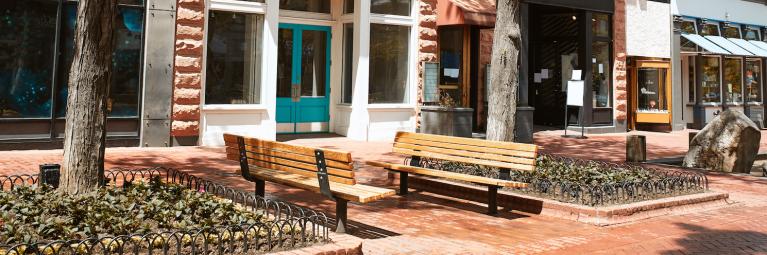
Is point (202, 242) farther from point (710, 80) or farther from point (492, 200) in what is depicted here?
point (710, 80)

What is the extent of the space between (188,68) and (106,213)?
910cm

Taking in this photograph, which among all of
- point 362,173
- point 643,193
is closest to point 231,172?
point 362,173

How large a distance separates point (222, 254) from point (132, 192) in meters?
1.99

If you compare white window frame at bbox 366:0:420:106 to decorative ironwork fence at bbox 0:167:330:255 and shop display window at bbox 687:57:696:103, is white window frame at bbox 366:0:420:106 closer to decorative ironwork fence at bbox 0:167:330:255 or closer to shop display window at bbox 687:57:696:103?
decorative ironwork fence at bbox 0:167:330:255

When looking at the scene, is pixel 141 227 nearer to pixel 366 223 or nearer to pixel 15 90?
pixel 366 223

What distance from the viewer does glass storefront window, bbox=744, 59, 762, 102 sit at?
28172mm

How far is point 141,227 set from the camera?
5.24 metres

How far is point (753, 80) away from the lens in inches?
1123

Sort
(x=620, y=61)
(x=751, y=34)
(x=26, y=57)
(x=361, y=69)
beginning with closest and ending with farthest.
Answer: (x=26, y=57)
(x=361, y=69)
(x=620, y=61)
(x=751, y=34)

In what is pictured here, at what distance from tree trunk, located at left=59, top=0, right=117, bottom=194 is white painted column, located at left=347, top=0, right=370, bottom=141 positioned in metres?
10.4

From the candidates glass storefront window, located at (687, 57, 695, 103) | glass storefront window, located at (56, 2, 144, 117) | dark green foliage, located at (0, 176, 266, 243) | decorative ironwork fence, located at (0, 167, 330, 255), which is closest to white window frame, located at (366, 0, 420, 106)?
glass storefront window, located at (56, 2, 144, 117)

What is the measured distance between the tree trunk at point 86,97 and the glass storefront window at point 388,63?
1078 cm

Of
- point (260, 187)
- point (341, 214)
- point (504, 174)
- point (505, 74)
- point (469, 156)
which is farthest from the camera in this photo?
point (505, 74)

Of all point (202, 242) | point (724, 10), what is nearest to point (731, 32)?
point (724, 10)
